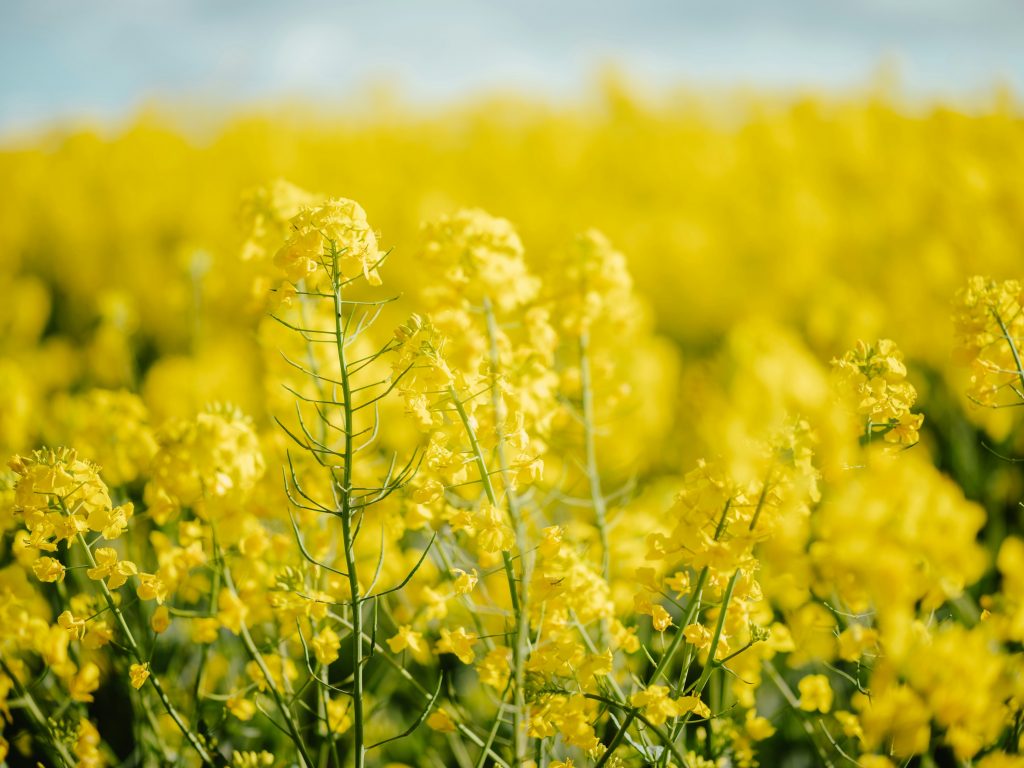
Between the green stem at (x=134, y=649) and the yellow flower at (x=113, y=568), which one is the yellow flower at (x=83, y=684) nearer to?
the green stem at (x=134, y=649)

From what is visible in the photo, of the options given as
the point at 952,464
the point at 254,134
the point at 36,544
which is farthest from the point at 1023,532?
the point at 254,134

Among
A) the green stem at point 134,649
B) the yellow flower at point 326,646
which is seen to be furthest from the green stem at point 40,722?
the yellow flower at point 326,646

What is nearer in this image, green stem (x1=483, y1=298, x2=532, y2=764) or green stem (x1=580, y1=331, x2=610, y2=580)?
green stem (x1=483, y1=298, x2=532, y2=764)

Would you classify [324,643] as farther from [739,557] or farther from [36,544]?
[739,557]

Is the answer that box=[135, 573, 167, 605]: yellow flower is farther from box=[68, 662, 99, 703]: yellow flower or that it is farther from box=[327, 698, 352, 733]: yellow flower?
box=[327, 698, 352, 733]: yellow flower

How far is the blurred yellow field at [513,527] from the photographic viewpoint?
3.67ft

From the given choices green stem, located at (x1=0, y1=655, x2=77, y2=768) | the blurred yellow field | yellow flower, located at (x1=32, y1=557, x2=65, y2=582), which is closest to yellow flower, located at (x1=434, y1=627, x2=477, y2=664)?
the blurred yellow field

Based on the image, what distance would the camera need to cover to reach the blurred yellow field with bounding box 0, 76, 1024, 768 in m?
1.12

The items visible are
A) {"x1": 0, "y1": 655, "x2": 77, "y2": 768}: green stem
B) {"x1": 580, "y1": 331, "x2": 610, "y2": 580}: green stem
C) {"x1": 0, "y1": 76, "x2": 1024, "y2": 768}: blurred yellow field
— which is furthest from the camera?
{"x1": 580, "y1": 331, "x2": 610, "y2": 580}: green stem

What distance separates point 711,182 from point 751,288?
5.35 feet

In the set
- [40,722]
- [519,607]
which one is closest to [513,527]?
[519,607]

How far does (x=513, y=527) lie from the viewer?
143 centimetres

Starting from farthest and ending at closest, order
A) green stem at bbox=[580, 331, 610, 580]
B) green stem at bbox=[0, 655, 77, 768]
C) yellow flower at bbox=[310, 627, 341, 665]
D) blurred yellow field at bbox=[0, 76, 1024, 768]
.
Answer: green stem at bbox=[580, 331, 610, 580]
green stem at bbox=[0, 655, 77, 768]
yellow flower at bbox=[310, 627, 341, 665]
blurred yellow field at bbox=[0, 76, 1024, 768]

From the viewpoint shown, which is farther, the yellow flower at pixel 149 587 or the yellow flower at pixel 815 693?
the yellow flower at pixel 815 693
